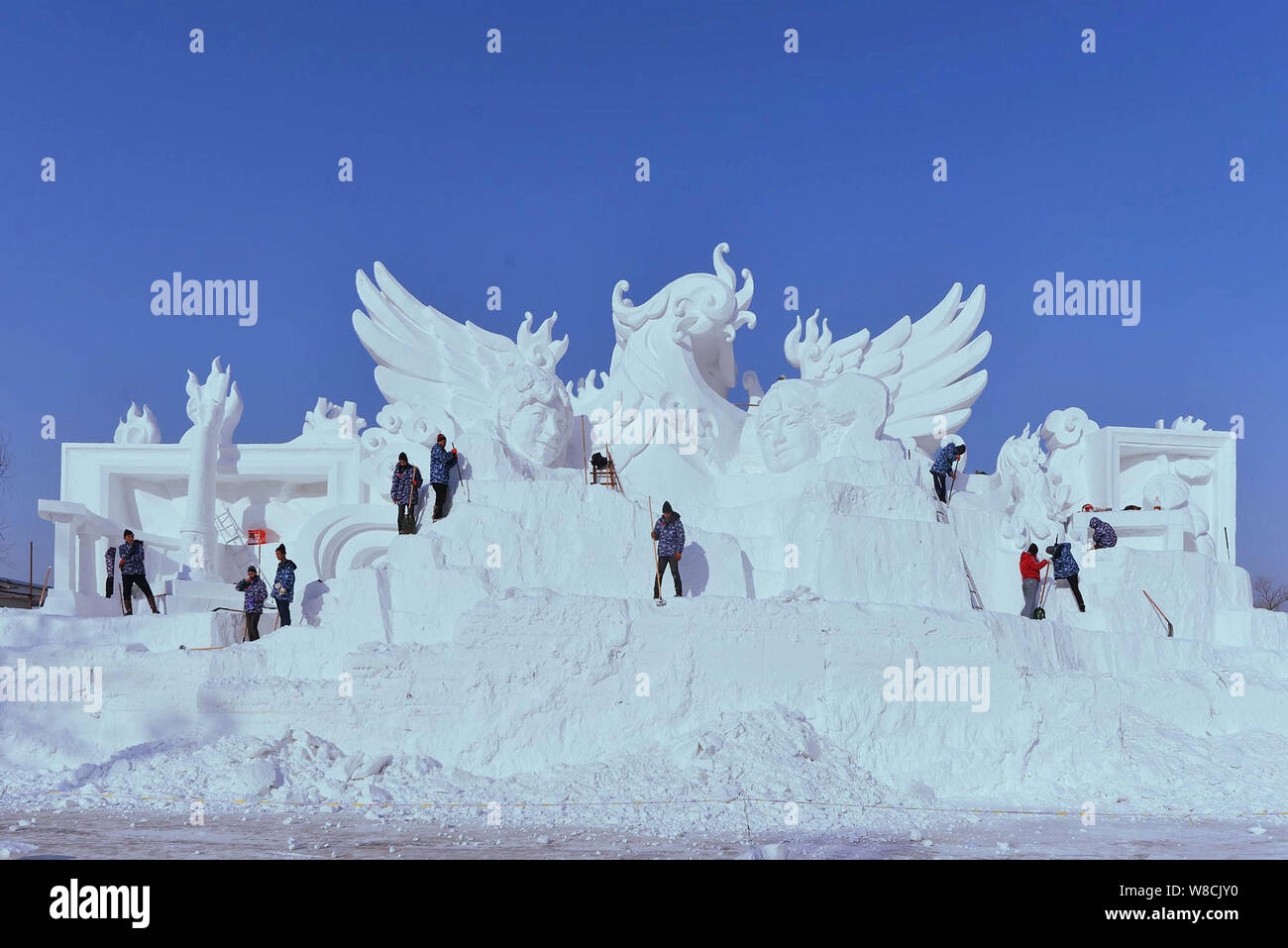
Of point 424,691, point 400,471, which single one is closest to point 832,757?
point 424,691

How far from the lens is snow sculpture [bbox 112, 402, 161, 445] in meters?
22.8

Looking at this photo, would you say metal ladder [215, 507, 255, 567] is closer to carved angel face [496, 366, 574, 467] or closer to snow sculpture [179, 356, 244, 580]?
snow sculpture [179, 356, 244, 580]

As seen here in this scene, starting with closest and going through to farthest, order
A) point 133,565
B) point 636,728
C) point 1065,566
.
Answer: point 636,728 < point 133,565 < point 1065,566

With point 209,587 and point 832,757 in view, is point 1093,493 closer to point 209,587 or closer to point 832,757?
point 832,757

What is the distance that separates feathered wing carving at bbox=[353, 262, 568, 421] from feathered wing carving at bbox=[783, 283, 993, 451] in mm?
4237

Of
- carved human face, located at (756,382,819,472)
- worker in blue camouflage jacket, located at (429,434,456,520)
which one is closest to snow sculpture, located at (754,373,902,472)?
carved human face, located at (756,382,819,472)

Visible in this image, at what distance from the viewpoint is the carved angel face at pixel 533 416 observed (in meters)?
18.5

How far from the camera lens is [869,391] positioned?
18.9 m

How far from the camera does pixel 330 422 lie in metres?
22.7

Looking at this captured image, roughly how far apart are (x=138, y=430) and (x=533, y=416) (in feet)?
26.6

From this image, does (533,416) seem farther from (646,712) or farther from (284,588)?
(646,712)

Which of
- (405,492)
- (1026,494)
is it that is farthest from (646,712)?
(1026,494)

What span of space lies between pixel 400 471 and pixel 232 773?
5777 millimetres

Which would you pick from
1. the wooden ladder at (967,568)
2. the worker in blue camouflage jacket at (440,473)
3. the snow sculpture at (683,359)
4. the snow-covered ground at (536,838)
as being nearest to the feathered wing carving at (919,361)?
the snow sculpture at (683,359)
